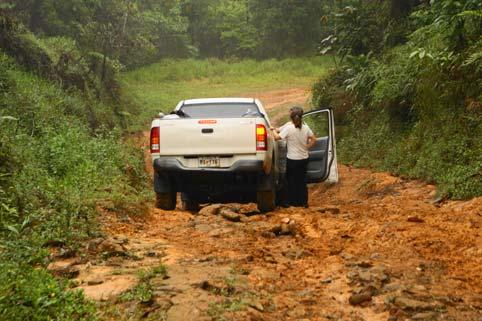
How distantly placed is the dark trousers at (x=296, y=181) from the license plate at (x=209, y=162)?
5.95 feet

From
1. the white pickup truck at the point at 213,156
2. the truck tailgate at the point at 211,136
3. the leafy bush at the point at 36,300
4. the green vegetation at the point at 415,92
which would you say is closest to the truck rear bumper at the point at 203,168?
the white pickup truck at the point at 213,156

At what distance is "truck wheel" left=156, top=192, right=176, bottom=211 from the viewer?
9.07 m

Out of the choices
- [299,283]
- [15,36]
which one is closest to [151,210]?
[299,283]

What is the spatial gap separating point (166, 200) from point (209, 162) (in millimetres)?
1087

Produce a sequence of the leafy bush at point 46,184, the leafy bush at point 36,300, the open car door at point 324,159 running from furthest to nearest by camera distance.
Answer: the open car door at point 324,159 → the leafy bush at point 46,184 → the leafy bush at point 36,300

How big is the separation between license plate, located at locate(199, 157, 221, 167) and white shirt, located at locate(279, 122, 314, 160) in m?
1.78

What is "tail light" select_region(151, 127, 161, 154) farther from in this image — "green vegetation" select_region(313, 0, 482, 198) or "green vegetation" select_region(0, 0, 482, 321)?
"green vegetation" select_region(313, 0, 482, 198)

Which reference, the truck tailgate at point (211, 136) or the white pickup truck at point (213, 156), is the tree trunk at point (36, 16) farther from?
the truck tailgate at point (211, 136)

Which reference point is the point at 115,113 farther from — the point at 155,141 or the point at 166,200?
the point at 155,141

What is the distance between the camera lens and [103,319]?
4.04 metres

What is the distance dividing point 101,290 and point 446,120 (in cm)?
766

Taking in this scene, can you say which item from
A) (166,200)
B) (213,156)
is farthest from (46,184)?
(213,156)

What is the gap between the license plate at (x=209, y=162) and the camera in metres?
Result: 8.45

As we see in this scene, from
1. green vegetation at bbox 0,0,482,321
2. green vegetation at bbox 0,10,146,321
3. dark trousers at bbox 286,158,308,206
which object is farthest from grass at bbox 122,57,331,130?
dark trousers at bbox 286,158,308,206
